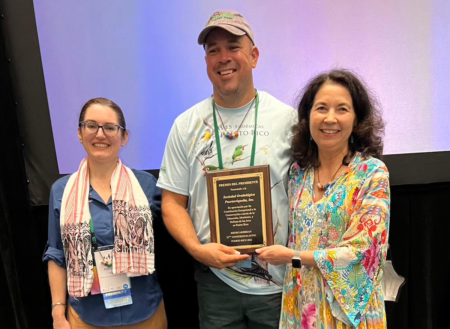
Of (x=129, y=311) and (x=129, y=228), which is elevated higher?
(x=129, y=228)

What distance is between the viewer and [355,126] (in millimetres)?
1312

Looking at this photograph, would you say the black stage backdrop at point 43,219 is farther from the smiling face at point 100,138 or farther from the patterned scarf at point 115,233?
the smiling face at point 100,138

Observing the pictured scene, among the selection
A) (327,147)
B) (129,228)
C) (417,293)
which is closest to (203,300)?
(129,228)

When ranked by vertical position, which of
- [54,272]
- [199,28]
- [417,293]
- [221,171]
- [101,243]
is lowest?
[417,293]

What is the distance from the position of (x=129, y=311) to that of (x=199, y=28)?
5.04 ft

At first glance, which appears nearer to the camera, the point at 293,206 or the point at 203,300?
the point at 293,206

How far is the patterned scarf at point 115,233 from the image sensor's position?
4.79 feet

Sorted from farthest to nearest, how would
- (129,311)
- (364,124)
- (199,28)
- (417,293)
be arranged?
1. (417,293)
2. (199,28)
3. (129,311)
4. (364,124)

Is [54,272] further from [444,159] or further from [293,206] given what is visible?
[444,159]

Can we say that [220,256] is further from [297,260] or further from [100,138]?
[100,138]

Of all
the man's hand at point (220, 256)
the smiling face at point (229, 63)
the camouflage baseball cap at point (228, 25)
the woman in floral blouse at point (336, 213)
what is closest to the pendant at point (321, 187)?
the woman in floral blouse at point (336, 213)

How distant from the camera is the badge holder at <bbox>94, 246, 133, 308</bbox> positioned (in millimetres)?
1472

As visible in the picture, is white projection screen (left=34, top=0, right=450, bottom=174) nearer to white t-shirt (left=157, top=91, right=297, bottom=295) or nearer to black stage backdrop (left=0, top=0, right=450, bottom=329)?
black stage backdrop (left=0, top=0, right=450, bottom=329)

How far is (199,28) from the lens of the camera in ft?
6.48
